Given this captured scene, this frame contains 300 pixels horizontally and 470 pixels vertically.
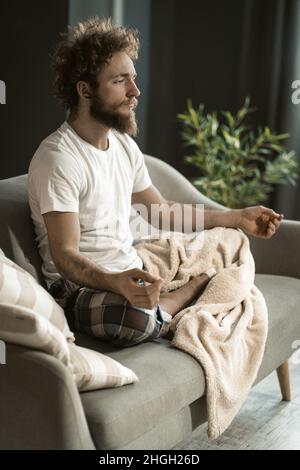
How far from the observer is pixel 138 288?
191 centimetres

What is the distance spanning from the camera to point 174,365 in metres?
1.98

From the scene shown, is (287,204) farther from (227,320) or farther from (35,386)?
(35,386)

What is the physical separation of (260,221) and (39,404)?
1225mm

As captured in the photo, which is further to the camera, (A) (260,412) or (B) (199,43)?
(B) (199,43)

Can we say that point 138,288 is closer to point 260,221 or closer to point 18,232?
point 18,232

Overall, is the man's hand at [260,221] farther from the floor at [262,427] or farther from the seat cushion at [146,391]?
the floor at [262,427]

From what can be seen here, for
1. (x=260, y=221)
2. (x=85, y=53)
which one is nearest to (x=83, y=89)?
(x=85, y=53)

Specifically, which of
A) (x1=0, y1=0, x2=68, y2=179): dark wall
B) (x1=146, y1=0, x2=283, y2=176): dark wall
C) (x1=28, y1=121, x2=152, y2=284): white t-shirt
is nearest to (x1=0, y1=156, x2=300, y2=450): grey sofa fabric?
(x1=28, y1=121, x2=152, y2=284): white t-shirt

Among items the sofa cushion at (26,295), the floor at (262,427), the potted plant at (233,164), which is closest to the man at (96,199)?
the sofa cushion at (26,295)

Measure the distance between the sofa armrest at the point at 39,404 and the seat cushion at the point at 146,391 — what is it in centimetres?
7

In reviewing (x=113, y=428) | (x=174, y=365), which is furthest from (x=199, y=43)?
(x=113, y=428)

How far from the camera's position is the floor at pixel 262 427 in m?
2.41

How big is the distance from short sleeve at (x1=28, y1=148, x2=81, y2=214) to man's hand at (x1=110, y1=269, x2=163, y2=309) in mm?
281

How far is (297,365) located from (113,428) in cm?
165
